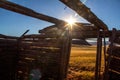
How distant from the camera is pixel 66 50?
8094mm

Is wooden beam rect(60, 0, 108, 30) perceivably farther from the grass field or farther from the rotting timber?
Answer: the grass field

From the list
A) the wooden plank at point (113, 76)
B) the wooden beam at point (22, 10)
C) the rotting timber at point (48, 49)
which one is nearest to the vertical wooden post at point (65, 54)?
the rotting timber at point (48, 49)

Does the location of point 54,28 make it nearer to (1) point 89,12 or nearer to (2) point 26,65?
(2) point 26,65

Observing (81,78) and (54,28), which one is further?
(81,78)

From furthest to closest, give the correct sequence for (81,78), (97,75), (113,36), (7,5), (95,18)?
(81,78) < (97,75) < (113,36) < (95,18) < (7,5)

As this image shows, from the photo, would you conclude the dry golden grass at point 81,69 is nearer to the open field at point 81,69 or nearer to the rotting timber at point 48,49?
the open field at point 81,69

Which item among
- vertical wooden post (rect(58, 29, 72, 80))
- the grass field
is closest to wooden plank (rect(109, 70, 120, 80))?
vertical wooden post (rect(58, 29, 72, 80))

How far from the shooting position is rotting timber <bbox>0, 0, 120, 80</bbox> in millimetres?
7617

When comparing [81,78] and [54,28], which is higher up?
[54,28]

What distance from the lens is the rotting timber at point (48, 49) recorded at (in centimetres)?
762

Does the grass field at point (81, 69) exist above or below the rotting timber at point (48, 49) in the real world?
below

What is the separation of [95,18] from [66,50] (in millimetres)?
2076

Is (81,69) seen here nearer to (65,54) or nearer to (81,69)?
(81,69)

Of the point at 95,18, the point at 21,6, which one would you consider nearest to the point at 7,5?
the point at 21,6
